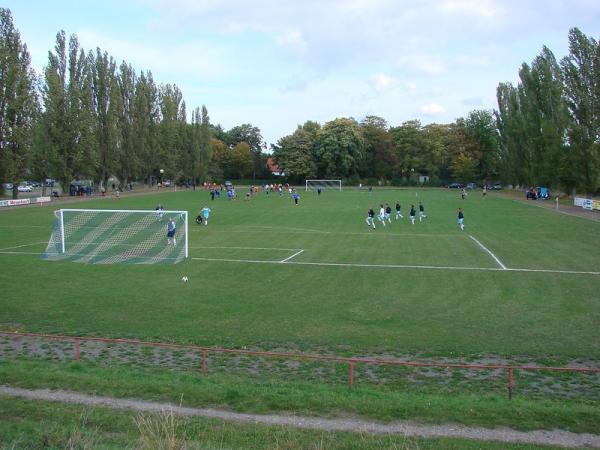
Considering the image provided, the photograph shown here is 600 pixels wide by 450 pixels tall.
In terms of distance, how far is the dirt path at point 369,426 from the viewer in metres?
8.09

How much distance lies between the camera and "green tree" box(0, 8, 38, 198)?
5909 cm

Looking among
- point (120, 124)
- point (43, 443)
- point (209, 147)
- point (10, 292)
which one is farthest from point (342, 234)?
point (209, 147)

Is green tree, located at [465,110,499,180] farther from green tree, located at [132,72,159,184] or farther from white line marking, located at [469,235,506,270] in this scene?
white line marking, located at [469,235,506,270]

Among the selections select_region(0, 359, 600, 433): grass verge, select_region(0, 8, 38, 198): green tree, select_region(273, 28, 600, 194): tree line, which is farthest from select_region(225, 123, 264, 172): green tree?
select_region(0, 359, 600, 433): grass verge

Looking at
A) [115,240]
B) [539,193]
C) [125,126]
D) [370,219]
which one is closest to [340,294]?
[115,240]

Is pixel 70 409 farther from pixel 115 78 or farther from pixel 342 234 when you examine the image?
pixel 115 78

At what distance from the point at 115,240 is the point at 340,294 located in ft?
58.8

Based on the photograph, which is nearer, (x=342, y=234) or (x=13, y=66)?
(x=342, y=234)

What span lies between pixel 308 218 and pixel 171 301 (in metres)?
→ 27.9

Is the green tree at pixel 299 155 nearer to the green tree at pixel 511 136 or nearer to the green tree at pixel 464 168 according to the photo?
the green tree at pixel 464 168

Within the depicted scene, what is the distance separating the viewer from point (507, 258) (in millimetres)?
26656

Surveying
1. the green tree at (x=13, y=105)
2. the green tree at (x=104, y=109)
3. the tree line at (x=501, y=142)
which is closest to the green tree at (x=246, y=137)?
the tree line at (x=501, y=142)

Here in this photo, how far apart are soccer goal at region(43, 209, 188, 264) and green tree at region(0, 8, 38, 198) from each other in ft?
82.0

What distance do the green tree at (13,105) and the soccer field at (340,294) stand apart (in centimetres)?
3020
